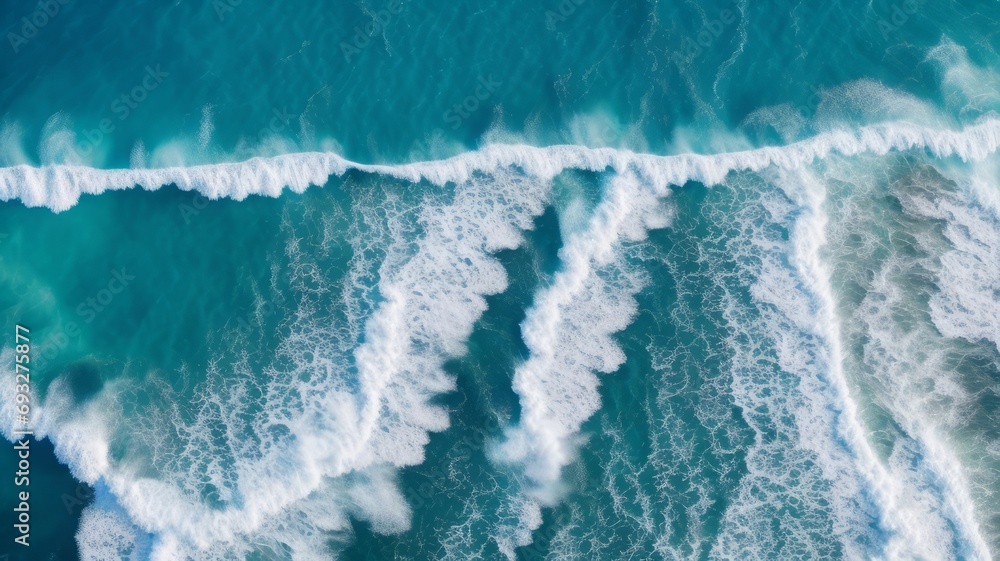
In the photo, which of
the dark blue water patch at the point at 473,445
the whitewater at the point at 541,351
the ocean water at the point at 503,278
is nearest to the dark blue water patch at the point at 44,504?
the ocean water at the point at 503,278

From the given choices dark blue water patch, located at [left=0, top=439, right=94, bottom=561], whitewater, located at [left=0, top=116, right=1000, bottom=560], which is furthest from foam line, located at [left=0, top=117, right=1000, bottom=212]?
dark blue water patch, located at [left=0, top=439, right=94, bottom=561]

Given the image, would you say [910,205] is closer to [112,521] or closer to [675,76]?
[675,76]

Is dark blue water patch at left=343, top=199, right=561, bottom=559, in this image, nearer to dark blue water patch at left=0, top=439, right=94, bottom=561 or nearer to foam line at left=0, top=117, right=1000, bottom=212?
foam line at left=0, top=117, right=1000, bottom=212

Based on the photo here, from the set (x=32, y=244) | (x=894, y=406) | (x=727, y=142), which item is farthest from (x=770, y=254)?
(x=32, y=244)

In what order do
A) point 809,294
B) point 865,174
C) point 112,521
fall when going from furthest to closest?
point 865,174, point 809,294, point 112,521

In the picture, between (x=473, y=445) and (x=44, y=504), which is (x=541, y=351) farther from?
(x=44, y=504)

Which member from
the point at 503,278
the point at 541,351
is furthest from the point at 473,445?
the point at 503,278
